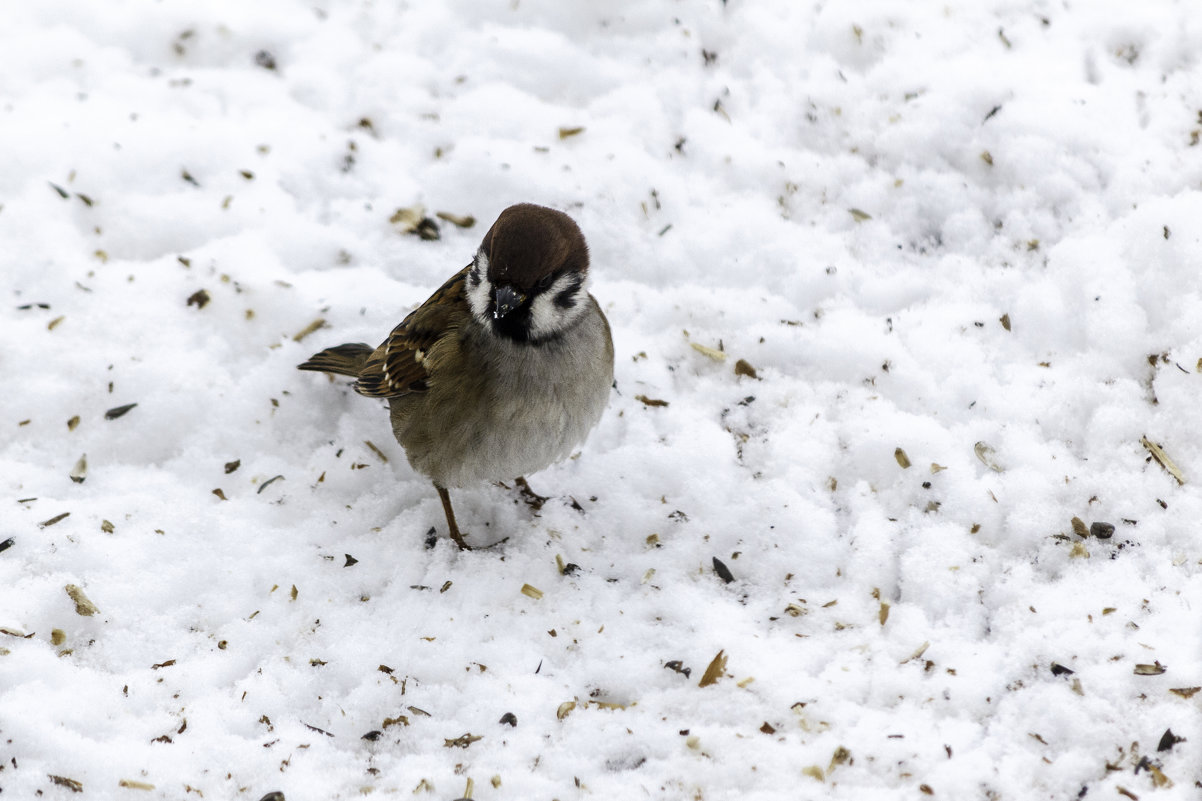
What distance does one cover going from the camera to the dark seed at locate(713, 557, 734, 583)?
3080mm

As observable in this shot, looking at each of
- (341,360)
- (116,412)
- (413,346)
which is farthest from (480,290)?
(116,412)

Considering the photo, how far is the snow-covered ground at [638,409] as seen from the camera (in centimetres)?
259

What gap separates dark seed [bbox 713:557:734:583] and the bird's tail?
152cm

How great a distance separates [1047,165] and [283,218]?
3.39 m

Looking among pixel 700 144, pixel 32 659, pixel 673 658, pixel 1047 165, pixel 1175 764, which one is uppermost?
pixel 1047 165

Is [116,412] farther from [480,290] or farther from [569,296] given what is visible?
[569,296]

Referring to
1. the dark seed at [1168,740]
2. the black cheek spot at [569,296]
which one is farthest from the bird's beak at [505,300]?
the dark seed at [1168,740]

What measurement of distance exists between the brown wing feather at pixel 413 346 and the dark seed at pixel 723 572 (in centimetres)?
118

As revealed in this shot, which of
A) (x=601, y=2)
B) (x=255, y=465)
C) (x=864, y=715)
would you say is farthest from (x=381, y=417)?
(x=601, y=2)

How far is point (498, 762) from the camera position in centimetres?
256

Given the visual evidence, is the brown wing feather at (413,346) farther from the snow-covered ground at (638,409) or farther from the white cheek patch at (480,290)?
the snow-covered ground at (638,409)

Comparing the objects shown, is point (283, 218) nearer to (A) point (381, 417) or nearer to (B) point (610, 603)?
(A) point (381, 417)

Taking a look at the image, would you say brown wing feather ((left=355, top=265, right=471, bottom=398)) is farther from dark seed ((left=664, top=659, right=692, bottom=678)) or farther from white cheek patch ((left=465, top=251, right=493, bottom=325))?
dark seed ((left=664, top=659, right=692, bottom=678))

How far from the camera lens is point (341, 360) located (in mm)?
3488
